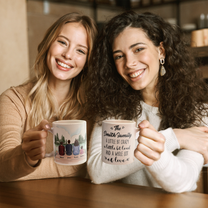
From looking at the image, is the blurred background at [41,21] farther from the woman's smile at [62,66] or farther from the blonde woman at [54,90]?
the woman's smile at [62,66]

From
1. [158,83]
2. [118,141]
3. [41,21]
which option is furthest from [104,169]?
[41,21]

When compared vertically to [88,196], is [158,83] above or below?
above

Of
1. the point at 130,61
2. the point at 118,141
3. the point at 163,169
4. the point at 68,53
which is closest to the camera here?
the point at 118,141

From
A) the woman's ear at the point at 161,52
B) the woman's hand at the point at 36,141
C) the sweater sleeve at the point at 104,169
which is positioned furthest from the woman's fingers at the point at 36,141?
the woman's ear at the point at 161,52

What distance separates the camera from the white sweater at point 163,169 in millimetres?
940

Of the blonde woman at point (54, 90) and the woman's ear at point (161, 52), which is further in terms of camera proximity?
the woman's ear at point (161, 52)

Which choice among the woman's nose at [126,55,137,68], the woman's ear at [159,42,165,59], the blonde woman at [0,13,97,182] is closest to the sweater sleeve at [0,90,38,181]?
the blonde woman at [0,13,97,182]

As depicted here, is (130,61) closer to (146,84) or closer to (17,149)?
(146,84)

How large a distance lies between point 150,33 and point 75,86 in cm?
55

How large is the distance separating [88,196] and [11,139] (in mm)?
482

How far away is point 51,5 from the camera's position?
13.2ft

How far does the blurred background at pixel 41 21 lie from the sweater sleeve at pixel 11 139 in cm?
69

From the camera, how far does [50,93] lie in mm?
1500

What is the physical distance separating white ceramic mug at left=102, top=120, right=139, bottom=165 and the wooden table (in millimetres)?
141
